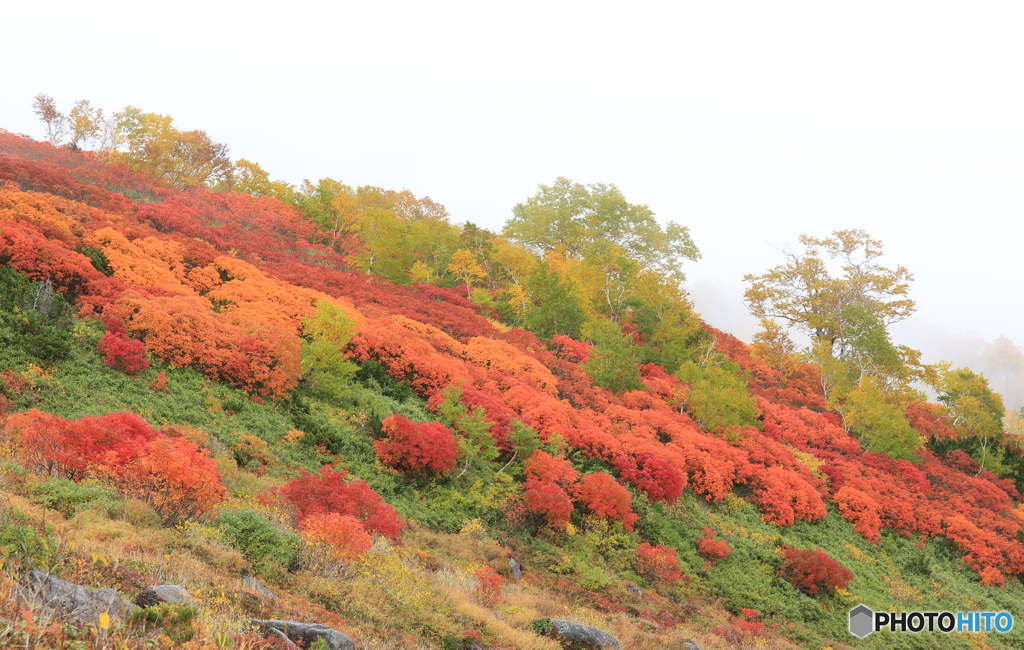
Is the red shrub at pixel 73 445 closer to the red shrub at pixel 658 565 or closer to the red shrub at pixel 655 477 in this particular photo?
the red shrub at pixel 658 565

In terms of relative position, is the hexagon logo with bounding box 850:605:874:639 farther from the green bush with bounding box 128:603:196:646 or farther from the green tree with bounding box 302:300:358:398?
the green bush with bounding box 128:603:196:646

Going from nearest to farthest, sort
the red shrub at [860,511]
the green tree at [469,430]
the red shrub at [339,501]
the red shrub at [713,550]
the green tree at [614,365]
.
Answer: the red shrub at [339,501]
the green tree at [469,430]
the red shrub at [713,550]
the red shrub at [860,511]
the green tree at [614,365]

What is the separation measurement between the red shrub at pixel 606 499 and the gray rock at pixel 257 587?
1055cm

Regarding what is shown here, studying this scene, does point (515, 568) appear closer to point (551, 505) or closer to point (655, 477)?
point (551, 505)

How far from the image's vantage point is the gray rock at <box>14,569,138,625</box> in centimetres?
527

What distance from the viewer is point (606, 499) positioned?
17094mm

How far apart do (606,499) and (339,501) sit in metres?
8.14

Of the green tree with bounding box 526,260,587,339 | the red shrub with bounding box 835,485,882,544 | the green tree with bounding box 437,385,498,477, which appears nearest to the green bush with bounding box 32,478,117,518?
the green tree with bounding box 437,385,498,477

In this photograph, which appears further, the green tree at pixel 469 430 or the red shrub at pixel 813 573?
the red shrub at pixel 813 573

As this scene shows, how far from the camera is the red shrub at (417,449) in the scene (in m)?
15.8

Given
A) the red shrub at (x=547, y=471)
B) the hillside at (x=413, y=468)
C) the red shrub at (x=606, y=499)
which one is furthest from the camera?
A: the red shrub at (x=547, y=471)

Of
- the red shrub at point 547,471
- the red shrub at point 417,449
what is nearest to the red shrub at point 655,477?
the red shrub at point 547,471

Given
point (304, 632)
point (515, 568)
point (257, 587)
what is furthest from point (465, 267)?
point (304, 632)

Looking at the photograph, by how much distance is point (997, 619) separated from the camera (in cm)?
1955
